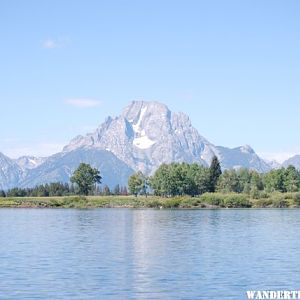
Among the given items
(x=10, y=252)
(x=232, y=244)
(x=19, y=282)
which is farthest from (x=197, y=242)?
(x=19, y=282)

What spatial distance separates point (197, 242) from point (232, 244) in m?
4.24

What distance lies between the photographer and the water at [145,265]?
41844mm

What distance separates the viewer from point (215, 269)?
5056cm

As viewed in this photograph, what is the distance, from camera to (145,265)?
53.0 metres

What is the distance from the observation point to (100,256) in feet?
193

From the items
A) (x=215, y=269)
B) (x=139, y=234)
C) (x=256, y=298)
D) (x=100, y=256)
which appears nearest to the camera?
(x=256, y=298)

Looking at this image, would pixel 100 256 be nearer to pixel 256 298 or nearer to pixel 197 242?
pixel 197 242

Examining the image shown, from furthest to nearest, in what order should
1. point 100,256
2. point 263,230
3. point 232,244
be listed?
point 263,230
point 232,244
point 100,256

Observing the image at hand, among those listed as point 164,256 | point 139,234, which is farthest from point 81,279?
point 139,234

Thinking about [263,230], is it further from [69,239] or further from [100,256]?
[100,256]

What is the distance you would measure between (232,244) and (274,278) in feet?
81.1

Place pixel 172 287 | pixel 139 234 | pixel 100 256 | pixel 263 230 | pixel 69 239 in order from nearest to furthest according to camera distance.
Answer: pixel 172 287
pixel 100 256
pixel 69 239
pixel 139 234
pixel 263 230

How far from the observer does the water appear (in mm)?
41844

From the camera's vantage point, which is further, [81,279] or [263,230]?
[263,230]
